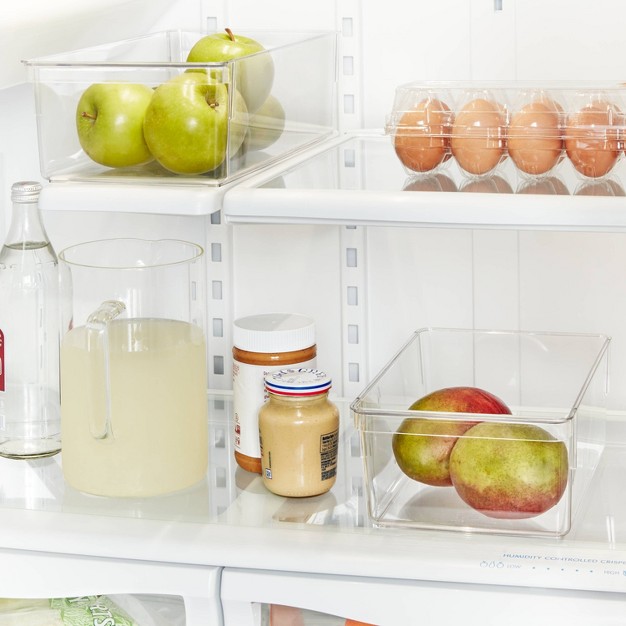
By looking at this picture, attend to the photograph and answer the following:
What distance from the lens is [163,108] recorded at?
1.03 meters

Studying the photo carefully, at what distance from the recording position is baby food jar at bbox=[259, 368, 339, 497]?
3.57ft

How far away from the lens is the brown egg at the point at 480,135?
1.04m

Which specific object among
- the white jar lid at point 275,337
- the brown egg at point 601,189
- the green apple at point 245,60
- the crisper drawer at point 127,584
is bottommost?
the crisper drawer at point 127,584

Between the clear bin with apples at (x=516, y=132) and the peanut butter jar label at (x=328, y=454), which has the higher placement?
the clear bin with apples at (x=516, y=132)

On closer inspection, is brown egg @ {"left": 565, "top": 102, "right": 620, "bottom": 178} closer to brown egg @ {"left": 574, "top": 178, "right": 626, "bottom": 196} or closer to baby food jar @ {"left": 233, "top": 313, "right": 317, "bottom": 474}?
brown egg @ {"left": 574, "top": 178, "right": 626, "bottom": 196}

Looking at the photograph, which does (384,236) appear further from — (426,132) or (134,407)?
(134,407)

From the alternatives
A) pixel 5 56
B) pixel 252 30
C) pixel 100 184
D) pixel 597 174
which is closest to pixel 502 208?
pixel 597 174

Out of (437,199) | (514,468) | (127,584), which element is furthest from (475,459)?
(127,584)

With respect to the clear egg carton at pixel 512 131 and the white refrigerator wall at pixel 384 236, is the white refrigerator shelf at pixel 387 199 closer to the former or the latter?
the clear egg carton at pixel 512 131

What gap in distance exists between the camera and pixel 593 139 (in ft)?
3.29

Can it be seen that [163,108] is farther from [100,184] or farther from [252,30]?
[252,30]

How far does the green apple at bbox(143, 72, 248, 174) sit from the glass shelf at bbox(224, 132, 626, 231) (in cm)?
5

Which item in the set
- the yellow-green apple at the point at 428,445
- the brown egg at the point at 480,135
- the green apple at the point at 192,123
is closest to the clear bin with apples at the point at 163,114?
the green apple at the point at 192,123

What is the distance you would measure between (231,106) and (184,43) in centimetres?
33
